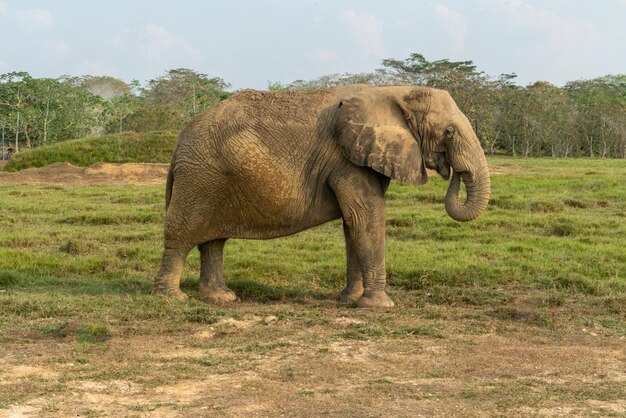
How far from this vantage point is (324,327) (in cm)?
696

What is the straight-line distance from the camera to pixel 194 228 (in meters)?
8.15

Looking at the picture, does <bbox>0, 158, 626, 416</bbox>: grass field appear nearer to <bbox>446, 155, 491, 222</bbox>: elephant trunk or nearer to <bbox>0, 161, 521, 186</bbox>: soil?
<bbox>446, 155, 491, 222</bbox>: elephant trunk

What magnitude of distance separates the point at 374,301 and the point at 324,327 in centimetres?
108

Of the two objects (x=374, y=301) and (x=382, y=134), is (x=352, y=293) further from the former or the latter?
(x=382, y=134)

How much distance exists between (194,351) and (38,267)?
442 centimetres

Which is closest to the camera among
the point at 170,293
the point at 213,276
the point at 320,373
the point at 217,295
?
the point at 320,373

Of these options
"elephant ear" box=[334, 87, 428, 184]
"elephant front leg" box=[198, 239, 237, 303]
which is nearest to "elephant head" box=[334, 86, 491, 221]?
"elephant ear" box=[334, 87, 428, 184]

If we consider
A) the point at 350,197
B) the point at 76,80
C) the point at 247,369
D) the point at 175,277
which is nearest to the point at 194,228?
the point at 175,277

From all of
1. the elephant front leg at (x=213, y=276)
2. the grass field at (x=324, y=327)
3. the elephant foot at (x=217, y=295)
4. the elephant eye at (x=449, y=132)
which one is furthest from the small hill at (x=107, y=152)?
the elephant eye at (x=449, y=132)

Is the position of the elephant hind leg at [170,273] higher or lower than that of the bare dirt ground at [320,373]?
higher

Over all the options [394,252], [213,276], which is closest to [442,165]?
[213,276]

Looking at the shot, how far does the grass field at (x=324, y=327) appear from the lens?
4969 mm

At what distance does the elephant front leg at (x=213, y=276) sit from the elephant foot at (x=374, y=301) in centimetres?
141

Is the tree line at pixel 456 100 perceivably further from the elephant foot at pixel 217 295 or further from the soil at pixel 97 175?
the elephant foot at pixel 217 295
